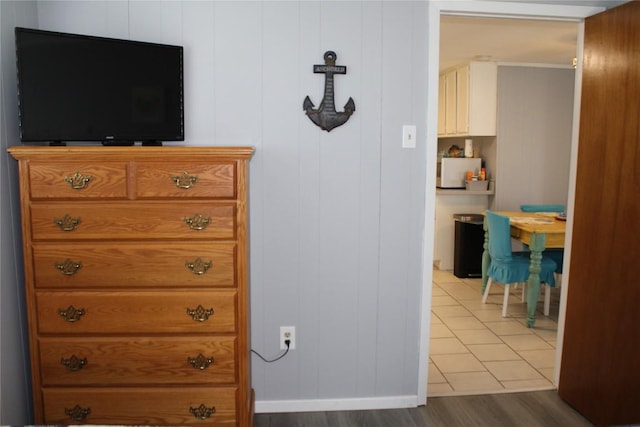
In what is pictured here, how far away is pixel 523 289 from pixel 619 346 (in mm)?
2271

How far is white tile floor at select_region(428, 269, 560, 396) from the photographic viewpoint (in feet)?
9.96

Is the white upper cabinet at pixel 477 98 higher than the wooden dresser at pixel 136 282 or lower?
higher

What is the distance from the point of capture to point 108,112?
2.26 m

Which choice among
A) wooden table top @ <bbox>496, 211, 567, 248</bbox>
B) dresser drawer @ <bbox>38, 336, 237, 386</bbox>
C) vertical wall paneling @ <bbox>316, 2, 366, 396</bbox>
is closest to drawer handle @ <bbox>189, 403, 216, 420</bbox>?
dresser drawer @ <bbox>38, 336, 237, 386</bbox>

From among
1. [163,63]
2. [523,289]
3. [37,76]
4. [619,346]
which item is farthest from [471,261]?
[37,76]

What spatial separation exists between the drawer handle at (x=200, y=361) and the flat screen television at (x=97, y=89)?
969 mm

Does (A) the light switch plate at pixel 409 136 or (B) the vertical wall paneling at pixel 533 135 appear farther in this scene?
(B) the vertical wall paneling at pixel 533 135

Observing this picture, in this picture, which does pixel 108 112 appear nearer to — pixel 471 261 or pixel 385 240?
pixel 385 240

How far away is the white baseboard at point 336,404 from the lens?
2666 mm

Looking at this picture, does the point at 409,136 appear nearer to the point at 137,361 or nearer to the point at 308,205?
the point at 308,205

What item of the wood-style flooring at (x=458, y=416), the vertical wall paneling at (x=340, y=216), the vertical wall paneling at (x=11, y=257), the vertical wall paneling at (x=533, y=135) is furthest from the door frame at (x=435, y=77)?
the vertical wall paneling at (x=533, y=135)

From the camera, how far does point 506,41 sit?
15.0 feet

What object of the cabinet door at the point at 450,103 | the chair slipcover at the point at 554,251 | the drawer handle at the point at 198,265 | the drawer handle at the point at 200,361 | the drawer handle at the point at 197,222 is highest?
the cabinet door at the point at 450,103

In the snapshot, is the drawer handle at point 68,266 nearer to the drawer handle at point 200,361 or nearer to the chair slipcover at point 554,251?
the drawer handle at point 200,361
